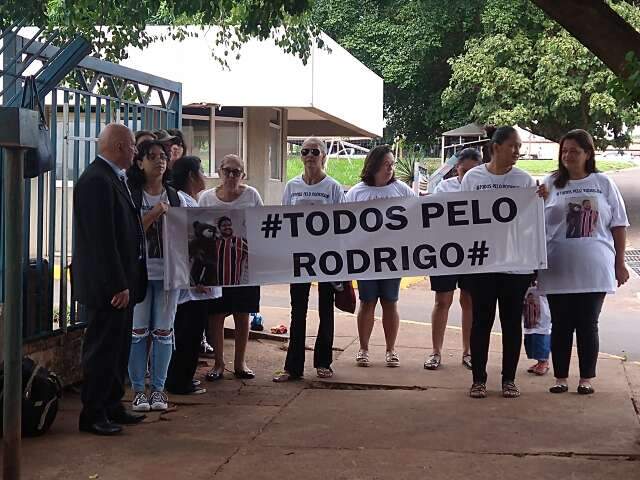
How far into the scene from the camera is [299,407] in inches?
277

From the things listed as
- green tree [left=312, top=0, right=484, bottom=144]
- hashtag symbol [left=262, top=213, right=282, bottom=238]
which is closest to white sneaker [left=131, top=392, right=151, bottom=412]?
hashtag symbol [left=262, top=213, right=282, bottom=238]

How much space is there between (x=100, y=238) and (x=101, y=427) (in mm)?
1214

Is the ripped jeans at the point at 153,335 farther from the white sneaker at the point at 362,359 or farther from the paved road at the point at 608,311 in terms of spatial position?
the paved road at the point at 608,311

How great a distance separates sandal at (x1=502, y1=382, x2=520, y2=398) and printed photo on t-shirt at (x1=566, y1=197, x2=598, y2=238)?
1.20 metres

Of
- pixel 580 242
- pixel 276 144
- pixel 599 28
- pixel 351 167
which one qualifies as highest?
pixel 351 167

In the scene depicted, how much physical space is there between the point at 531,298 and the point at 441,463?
3.03 meters

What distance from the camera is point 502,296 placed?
24.0 ft

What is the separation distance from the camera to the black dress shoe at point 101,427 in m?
6.15

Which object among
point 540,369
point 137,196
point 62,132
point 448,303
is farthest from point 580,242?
point 62,132

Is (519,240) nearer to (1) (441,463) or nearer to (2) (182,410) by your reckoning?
(1) (441,463)

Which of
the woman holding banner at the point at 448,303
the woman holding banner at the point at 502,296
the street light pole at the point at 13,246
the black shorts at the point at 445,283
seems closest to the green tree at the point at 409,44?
the woman holding banner at the point at 448,303

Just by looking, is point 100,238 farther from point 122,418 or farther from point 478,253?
point 478,253

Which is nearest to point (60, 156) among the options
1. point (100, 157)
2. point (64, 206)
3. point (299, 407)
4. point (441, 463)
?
point (64, 206)

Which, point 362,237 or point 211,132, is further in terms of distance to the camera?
point 211,132
